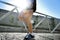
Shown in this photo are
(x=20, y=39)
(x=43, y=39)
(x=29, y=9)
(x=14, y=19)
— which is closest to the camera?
(x=29, y=9)

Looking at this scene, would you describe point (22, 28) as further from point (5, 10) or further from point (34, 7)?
point (34, 7)

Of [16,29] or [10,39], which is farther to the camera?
[16,29]

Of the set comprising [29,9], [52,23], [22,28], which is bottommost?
[52,23]

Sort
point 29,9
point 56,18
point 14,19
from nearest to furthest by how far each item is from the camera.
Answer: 1. point 29,9
2. point 14,19
3. point 56,18

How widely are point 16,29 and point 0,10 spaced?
61 centimetres

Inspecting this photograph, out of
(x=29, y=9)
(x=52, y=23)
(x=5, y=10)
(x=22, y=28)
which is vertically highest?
(x=29, y=9)

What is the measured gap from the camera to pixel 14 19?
3.65 metres

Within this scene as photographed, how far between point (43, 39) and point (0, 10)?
1.26 metres

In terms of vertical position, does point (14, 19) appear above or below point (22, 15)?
below

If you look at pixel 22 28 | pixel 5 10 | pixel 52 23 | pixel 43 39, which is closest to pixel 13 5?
pixel 5 10

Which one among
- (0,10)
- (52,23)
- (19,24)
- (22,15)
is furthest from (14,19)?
(52,23)

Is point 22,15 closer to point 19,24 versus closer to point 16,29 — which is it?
point 16,29

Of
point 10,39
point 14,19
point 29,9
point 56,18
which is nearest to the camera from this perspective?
point 29,9

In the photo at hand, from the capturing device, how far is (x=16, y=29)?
340cm
